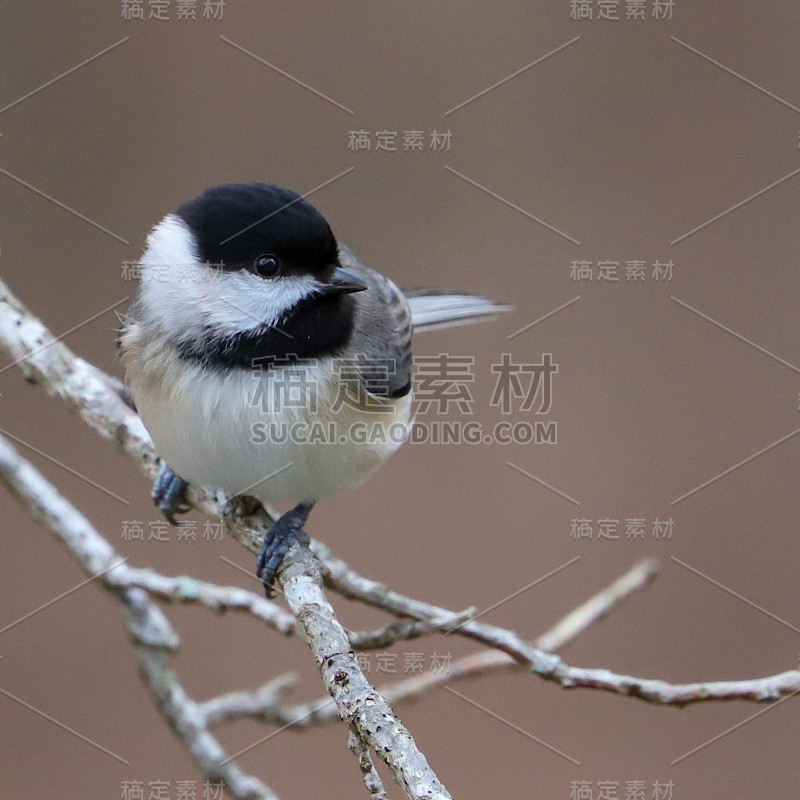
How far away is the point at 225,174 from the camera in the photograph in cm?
334

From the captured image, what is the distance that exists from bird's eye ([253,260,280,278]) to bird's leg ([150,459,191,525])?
1.86ft

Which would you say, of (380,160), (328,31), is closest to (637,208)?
(380,160)

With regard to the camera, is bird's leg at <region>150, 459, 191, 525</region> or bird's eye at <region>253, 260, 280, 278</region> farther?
bird's leg at <region>150, 459, 191, 525</region>

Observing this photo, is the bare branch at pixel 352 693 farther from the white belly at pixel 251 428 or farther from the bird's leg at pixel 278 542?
the white belly at pixel 251 428

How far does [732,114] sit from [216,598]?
285 cm

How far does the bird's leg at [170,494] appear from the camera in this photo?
213 cm

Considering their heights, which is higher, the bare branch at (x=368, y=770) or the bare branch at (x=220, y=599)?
the bare branch at (x=368, y=770)

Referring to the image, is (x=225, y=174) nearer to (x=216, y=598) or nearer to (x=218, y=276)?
(x=218, y=276)

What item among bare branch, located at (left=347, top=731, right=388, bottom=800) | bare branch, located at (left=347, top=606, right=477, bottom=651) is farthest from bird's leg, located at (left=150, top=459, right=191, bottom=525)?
bare branch, located at (left=347, top=731, right=388, bottom=800)

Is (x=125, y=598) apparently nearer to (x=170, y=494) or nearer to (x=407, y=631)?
(x=170, y=494)

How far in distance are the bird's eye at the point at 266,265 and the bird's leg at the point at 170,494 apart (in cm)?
57

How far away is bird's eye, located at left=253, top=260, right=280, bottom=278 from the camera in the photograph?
1.75 meters

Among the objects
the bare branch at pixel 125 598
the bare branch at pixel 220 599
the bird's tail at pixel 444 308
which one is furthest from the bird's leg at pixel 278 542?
the bird's tail at pixel 444 308

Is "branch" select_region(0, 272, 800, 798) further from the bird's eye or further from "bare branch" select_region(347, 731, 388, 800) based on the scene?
the bird's eye
